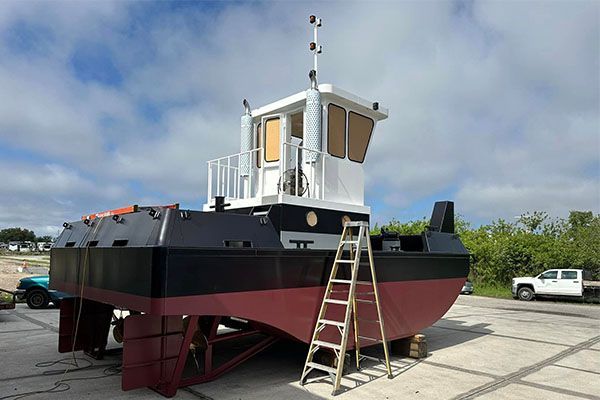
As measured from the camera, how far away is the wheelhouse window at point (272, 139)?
24.7ft

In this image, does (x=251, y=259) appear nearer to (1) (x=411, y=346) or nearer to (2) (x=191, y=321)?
(2) (x=191, y=321)

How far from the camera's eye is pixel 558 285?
17672 mm

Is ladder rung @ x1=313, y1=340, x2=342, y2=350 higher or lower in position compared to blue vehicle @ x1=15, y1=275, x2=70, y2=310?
higher

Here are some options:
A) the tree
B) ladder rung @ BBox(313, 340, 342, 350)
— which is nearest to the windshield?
ladder rung @ BBox(313, 340, 342, 350)

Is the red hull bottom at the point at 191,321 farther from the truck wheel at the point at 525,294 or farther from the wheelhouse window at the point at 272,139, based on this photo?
the truck wheel at the point at 525,294

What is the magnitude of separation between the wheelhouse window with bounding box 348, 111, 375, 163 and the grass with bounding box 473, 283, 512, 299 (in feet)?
47.1

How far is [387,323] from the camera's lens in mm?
6309

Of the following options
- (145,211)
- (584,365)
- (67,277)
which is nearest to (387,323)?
(584,365)

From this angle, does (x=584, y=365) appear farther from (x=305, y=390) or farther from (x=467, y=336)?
(x=305, y=390)

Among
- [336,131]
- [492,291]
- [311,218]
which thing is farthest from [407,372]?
[492,291]

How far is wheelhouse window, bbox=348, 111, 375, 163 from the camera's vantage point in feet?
24.6

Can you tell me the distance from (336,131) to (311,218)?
166 cm

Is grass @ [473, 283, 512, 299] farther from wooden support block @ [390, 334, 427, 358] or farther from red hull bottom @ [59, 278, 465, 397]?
red hull bottom @ [59, 278, 465, 397]

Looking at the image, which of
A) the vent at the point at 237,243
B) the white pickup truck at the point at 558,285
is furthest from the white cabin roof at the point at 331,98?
the white pickup truck at the point at 558,285
